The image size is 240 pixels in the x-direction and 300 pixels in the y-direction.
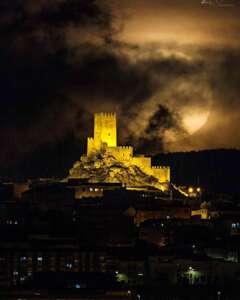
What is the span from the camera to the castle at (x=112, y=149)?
80000 millimetres

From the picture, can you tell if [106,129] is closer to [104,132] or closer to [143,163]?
[104,132]

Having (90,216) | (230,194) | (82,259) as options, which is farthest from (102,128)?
(82,259)

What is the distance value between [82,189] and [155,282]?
2252 cm

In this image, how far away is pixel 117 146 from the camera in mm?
82938

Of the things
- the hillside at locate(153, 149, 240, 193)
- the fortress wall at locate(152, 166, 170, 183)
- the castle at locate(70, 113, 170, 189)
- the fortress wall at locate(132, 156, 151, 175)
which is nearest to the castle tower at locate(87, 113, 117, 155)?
the castle at locate(70, 113, 170, 189)

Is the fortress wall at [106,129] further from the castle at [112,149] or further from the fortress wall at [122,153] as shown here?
the fortress wall at [122,153]

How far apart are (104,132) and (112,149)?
5.59 ft

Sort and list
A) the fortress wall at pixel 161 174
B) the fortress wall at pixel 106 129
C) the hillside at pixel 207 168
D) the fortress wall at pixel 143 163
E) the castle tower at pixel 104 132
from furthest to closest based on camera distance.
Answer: the hillside at pixel 207 168 < the fortress wall at pixel 106 129 < the castle tower at pixel 104 132 < the fortress wall at pixel 143 163 < the fortress wall at pixel 161 174

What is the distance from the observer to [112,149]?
81312mm

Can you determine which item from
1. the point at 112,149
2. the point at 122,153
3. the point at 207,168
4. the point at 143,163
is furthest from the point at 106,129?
the point at 207,168

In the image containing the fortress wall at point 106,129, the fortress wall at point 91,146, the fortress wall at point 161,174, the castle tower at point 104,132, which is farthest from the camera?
the fortress wall at point 106,129

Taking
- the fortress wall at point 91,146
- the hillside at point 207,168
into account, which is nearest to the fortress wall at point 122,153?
the fortress wall at point 91,146

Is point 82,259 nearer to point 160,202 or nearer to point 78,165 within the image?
point 160,202

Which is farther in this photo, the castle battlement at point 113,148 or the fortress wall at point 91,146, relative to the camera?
the fortress wall at point 91,146
